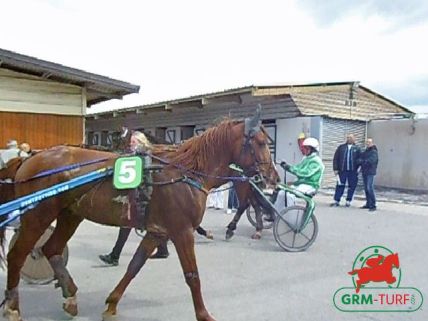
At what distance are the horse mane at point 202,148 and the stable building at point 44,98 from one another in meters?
6.52

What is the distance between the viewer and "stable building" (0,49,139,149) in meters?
9.96

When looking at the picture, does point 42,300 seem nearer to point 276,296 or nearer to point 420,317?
point 276,296

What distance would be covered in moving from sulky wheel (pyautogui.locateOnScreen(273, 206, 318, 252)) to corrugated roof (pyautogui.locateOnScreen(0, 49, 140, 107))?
5.57 meters

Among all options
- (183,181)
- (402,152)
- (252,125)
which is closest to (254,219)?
(252,125)

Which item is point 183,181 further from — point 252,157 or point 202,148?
point 252,157

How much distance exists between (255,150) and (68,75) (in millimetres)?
6874

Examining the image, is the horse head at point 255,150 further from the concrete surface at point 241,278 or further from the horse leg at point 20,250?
the horse leg at point 20,250

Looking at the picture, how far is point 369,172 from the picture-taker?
12.6 metres

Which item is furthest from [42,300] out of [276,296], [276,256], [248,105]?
[248,105]

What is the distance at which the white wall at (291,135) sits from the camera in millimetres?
18062

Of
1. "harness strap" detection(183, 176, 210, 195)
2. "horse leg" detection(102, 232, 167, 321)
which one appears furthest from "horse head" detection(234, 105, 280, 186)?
"horse leg" detection(102, 232, 167, 321)

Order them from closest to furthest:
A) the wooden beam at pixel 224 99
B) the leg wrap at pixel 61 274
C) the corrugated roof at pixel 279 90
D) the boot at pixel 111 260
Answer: the leg wrap at pixel 61 274, the boot at pixel 111 260, the corrugated roof at pixel 279 90, the wooden beam at pixel 224 99

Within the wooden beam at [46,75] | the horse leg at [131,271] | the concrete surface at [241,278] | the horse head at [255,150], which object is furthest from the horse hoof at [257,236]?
the wooden beam at [46,75]

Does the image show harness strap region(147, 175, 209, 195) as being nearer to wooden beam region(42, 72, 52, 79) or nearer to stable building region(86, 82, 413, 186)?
wooden beam region(42, 72, 52, 79)
